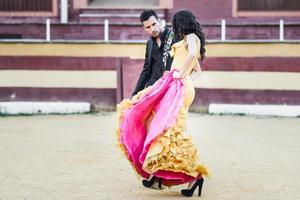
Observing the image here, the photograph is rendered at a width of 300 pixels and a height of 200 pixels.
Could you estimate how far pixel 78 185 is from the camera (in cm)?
864

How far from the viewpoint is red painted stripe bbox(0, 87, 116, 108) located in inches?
755

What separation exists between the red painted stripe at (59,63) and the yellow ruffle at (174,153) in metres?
11.1

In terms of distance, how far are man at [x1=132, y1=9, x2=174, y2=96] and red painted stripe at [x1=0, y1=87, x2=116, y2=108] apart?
407 inches

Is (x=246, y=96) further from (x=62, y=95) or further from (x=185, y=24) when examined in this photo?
(x=185, y=24)

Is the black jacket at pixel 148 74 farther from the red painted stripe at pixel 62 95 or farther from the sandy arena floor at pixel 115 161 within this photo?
the red painted stripe at pixel 62 95

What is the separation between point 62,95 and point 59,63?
0.64 metres

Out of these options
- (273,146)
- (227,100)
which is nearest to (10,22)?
(227,100)

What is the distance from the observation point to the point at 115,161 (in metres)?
10.6

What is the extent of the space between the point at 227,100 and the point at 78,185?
1032cm

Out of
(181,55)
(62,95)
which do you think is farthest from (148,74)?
(62,95)

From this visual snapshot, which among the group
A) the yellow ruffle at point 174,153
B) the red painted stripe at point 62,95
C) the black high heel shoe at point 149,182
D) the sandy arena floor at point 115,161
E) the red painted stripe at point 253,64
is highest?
the yellow ruffle at point 174,153

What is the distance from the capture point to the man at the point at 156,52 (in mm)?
8438

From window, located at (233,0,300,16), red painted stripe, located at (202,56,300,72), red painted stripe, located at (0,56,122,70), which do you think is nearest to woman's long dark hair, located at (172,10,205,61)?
red painted stripe, located at (202,56,300,72)

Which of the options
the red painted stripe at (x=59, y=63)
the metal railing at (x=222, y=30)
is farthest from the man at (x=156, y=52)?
the red painted stripe at (x=59, y=63)
